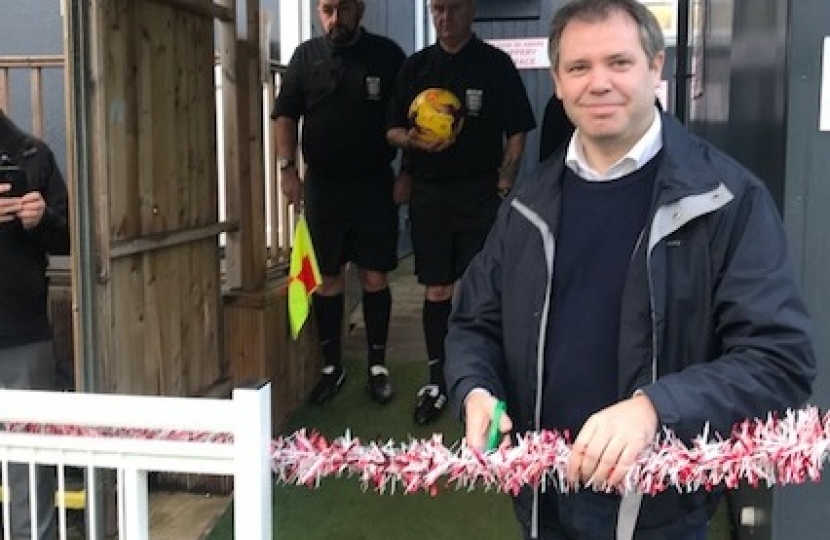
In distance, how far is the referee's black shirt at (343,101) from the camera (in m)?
4.62

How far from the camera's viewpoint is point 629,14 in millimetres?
1608

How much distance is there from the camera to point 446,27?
445cm

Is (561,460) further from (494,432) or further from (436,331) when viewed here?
(436,331)

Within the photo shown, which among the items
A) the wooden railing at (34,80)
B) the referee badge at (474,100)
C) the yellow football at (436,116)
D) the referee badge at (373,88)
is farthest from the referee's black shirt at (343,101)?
the wooden railing at (34,80)

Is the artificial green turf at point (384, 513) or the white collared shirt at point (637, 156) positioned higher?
the white collared shirt at point (637, 156)

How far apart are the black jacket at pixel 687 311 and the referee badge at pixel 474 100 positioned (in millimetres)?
2681

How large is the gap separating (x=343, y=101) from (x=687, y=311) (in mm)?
3253

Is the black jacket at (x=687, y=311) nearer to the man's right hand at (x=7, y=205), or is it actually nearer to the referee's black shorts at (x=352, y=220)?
the man's right hand at (x=7, y=205)

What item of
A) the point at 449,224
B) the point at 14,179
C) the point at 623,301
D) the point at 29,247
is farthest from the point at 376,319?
the point at 623,301

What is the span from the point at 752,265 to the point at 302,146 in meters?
3.44

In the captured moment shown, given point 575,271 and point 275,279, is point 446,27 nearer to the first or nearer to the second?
point 275,279

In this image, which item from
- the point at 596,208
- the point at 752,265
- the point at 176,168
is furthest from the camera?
the point at 176,168

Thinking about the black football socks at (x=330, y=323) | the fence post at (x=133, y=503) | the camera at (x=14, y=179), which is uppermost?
the camera at (x=14, y=179)

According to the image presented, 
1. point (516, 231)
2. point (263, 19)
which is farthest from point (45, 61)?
point (516, 231)
